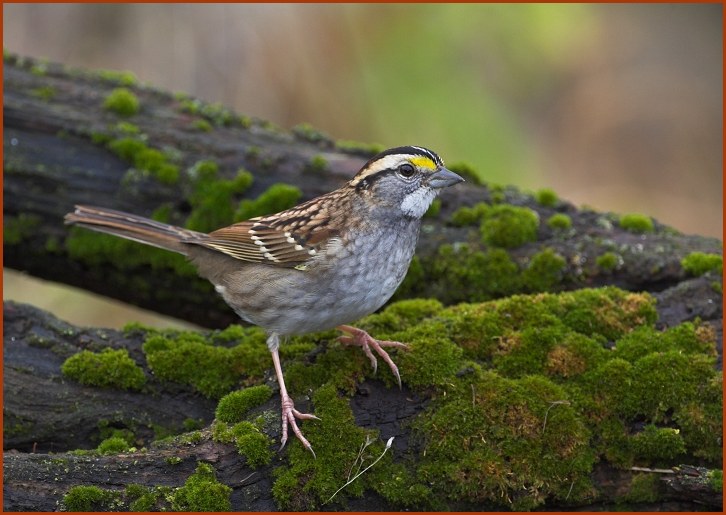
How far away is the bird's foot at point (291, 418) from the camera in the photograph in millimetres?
4520

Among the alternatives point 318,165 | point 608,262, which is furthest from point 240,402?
point 608,262

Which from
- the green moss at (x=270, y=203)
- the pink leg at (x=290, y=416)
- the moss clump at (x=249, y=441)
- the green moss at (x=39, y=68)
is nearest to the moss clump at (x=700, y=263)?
the green moss at (x=270, y=203)

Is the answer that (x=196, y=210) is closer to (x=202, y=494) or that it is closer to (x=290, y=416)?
(x=290, y=416)

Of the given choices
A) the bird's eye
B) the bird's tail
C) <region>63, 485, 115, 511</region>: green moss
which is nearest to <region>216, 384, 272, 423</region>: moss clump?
<region>63, 485, 115, 511</region>: green moss

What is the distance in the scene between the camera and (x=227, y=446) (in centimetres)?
446

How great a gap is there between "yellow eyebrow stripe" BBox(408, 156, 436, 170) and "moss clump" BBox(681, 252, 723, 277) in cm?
222

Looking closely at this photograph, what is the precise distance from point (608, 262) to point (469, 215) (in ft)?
3.79

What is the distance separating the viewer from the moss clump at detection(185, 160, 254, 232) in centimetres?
688

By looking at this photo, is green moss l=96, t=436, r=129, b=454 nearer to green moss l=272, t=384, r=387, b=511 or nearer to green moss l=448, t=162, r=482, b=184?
green moss l=272, t=384, r=387, b=511

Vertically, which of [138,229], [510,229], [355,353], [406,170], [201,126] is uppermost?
[201,126]

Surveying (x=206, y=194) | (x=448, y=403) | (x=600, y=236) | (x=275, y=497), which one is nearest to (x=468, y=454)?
(x=448, y=403)

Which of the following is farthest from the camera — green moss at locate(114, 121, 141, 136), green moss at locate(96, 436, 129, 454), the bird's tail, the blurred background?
the blurred background

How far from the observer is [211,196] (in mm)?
6898

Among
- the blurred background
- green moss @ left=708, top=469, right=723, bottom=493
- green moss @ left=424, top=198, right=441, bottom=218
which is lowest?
green moss @ left=708, top=469, right=723, bottom=493
